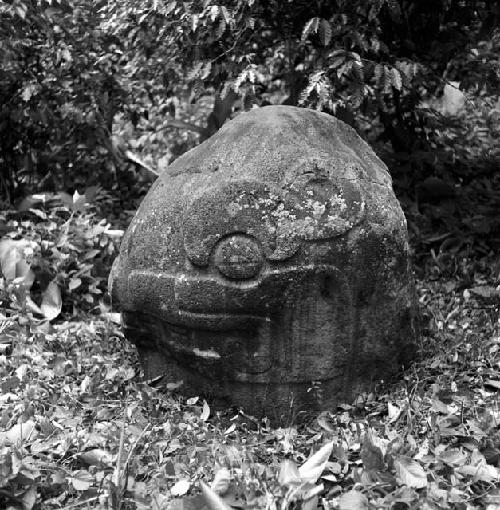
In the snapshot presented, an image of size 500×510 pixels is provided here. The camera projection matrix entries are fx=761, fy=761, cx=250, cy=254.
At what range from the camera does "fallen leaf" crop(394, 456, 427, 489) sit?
102 inches

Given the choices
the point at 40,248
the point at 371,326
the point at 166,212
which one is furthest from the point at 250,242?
the point at 40,248

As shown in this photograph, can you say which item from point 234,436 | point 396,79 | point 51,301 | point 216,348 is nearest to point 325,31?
point 396,79

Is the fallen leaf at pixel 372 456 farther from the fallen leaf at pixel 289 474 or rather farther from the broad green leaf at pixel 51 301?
Result: the broad green leaf at pixel 51 301

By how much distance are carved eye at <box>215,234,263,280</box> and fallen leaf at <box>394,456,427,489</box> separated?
0.87 m

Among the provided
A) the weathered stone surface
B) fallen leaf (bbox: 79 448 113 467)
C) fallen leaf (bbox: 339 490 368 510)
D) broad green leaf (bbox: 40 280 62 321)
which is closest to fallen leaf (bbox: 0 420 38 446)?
fallen leaf (bbox: 79 448 113 467)

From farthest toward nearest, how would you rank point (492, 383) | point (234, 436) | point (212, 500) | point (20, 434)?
point (492, 383) → point (234, 436) → point (20, 434) → point (212, 500)

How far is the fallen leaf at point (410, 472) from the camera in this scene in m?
2.59

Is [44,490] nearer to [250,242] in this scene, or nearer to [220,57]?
[250,242]

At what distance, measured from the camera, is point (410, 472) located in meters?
2.63

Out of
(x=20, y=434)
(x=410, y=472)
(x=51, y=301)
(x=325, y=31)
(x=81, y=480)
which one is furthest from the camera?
(x=51, y=301)

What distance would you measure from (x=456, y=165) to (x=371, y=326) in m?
3.31

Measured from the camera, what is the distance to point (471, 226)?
5.18 meters

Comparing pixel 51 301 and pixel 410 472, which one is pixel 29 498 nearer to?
pixel 410 472

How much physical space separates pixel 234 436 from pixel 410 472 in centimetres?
80
